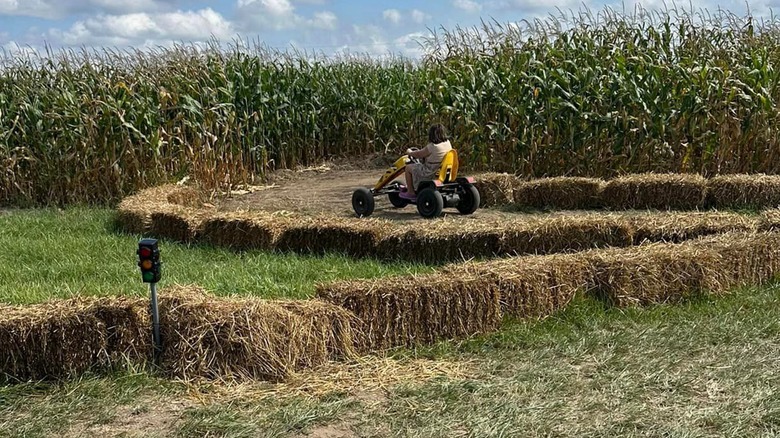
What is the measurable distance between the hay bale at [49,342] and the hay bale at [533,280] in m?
2.36

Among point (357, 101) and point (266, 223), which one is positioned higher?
point (357, 101)

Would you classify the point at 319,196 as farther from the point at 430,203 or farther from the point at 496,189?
the point at 430,203

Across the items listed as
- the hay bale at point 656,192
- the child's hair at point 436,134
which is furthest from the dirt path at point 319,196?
the hay bale at point 656,192

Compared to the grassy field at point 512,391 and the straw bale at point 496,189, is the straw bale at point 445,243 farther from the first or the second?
the straw bale at point 496,189

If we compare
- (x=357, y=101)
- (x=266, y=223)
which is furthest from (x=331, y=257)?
(x=357, y=101)

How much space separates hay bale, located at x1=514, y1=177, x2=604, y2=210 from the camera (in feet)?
34.8

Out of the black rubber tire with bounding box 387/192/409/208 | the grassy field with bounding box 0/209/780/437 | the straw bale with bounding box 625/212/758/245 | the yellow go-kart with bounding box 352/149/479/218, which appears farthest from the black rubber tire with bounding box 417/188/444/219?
the grassy field with bounding box 0/209/780/437

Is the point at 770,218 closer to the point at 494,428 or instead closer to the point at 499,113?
the point at 494,428

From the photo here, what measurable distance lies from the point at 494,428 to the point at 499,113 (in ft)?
30.5

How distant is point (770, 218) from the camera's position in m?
7.69

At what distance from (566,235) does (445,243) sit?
112 centimetres

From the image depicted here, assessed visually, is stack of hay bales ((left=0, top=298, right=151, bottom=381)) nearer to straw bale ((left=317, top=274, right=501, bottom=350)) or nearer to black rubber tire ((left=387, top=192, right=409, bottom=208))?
straw bale ((left=317, top=274, right=501, bottom=350))

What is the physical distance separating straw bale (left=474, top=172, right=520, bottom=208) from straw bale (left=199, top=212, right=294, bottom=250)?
3.22 metres

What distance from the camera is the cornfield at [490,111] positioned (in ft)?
38.3
